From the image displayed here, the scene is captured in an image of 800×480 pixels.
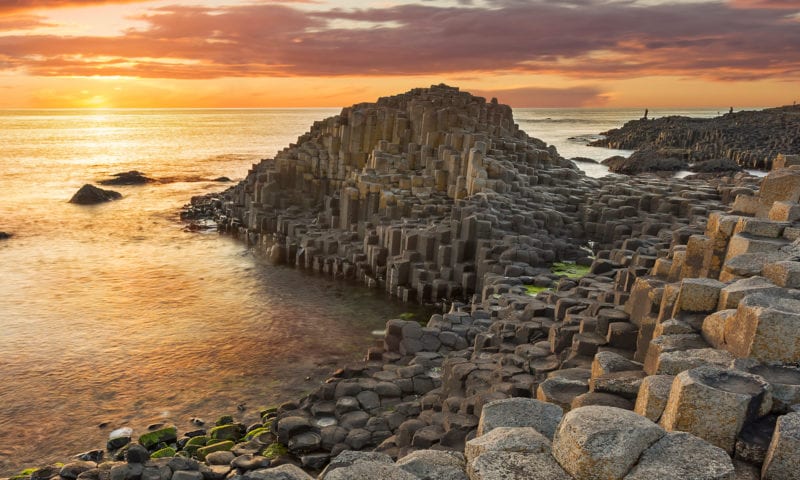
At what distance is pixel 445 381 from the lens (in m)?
11.3

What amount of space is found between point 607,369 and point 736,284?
5.83ft

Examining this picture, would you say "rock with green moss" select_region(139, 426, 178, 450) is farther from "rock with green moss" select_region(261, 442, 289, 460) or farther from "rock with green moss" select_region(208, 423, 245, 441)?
"rock with green moss" select_region(261, 442, 289, 460)

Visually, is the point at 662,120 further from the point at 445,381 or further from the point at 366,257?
the point at 445,381

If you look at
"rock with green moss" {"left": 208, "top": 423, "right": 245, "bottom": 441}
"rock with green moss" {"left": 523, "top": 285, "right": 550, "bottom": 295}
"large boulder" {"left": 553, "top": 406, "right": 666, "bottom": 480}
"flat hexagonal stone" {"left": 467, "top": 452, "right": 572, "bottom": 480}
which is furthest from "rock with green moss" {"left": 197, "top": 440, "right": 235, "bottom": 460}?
"rock with green moss" {"left": 523, "top": 285, "right": 550, "bottom": 295}

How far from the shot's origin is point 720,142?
62906 millimetres

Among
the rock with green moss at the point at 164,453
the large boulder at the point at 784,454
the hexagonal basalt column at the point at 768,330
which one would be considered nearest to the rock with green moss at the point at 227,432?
the rock with green moss at the point at 164,453

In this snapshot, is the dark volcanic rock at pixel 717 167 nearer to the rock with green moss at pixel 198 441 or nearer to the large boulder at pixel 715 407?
the rock with green moss at pixel 198 441

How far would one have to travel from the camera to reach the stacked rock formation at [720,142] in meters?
50.6

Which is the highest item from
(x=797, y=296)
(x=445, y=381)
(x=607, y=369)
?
(x=797, y=296)

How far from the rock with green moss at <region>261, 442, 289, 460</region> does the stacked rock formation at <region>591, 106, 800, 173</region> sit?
138 ft

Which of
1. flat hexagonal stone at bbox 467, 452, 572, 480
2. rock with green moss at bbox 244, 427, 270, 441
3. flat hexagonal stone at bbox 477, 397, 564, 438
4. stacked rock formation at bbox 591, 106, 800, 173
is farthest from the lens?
stacked rock formation at bbox 591, 106, 800, 173

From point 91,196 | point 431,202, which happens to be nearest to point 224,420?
point 431,202

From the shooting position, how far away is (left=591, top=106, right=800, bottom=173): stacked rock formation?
5056cm

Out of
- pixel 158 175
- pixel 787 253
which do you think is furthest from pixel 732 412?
pixel 158 175
